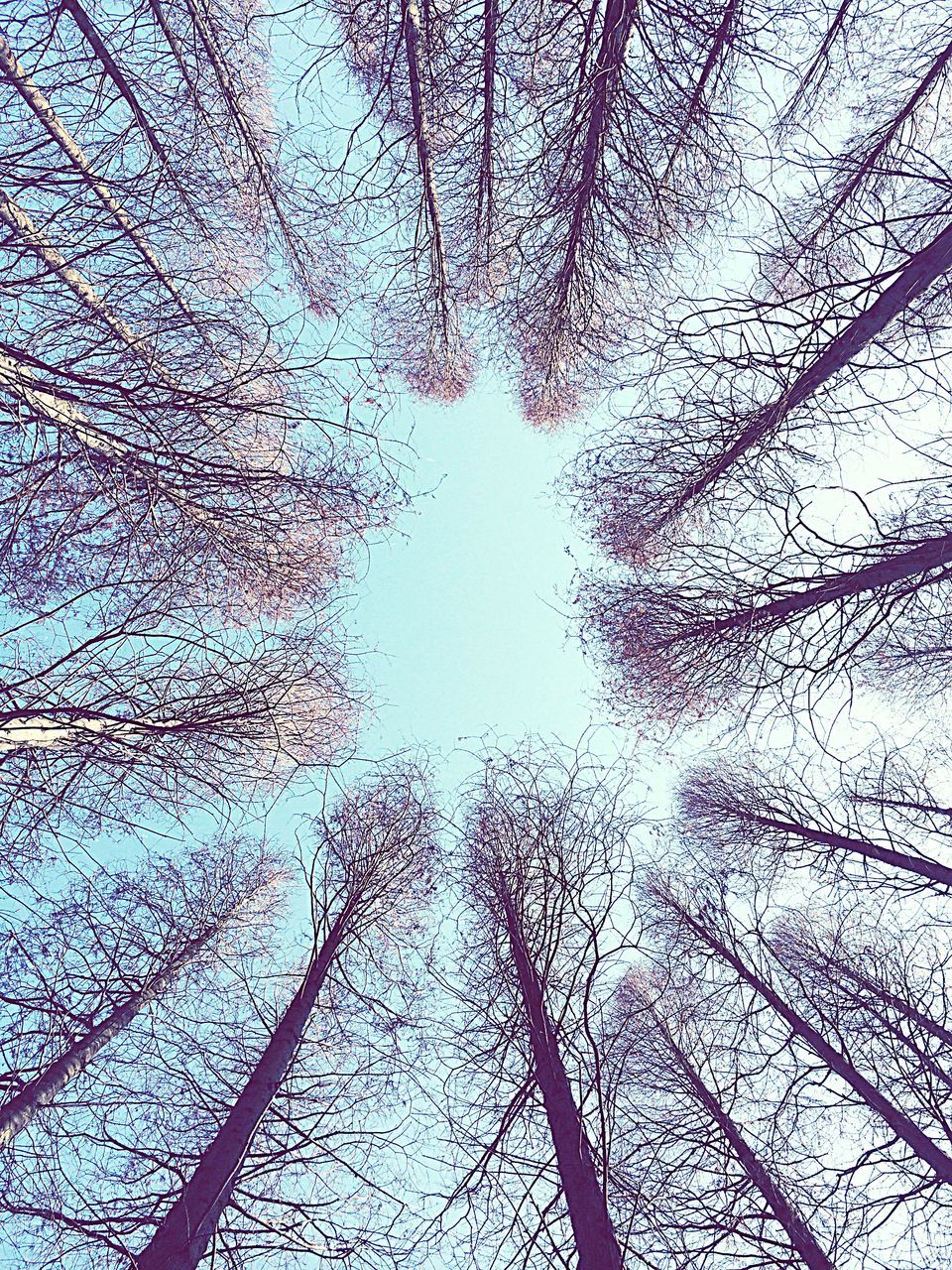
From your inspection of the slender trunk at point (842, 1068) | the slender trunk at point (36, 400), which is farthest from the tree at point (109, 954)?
the slender trunk at point (842, 1068)

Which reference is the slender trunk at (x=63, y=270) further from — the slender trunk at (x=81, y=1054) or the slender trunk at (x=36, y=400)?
the slender trunk at (x=81, y=1054)

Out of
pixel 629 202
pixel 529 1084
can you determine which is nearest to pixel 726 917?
pixel 529 1084

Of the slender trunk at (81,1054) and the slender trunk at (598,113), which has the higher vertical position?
the slender trunk at (598,113)

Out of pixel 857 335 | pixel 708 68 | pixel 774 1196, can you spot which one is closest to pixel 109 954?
pixel 774 1196

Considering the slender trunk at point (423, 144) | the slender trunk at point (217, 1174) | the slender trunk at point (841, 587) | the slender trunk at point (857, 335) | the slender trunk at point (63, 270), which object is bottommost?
the slender trunk at point (217, 1174)

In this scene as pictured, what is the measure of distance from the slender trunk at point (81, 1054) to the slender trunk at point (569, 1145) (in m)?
2.88

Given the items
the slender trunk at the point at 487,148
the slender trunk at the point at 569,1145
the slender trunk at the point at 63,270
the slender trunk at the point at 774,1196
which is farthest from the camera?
the slender trunk at the point at 487,148

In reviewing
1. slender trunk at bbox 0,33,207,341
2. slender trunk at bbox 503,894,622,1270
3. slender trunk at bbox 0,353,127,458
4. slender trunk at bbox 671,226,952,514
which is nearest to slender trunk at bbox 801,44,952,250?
slender trunk at bbox 671,226,952,514

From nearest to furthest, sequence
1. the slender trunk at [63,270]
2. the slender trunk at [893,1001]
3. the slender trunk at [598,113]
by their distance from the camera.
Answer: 1. the slender trunk at [63,270]
2. the slender trunk at [598,113]
3. the slender trunk at [893,1001]

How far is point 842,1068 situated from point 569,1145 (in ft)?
14.6

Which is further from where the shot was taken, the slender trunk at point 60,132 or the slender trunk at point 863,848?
the slender trunk at point 863,848

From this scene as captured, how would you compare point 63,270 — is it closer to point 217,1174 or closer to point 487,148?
point 487,148

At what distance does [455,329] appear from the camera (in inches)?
312

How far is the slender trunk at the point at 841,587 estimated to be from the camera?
364 centimetres
